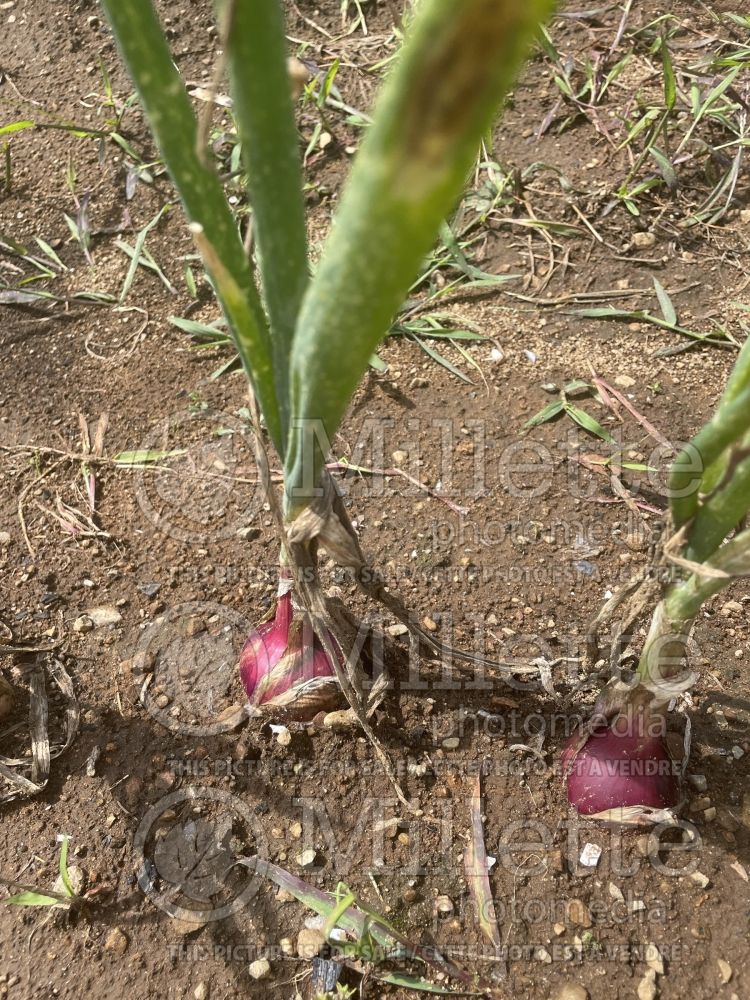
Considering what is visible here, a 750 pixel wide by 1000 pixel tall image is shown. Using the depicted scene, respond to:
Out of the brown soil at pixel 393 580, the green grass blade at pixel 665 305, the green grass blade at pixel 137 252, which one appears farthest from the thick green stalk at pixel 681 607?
the green grass blade at pixel 137 252

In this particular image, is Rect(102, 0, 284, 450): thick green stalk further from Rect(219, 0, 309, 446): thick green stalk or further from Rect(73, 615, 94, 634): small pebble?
Rect(73, 615, 94, 634): small pebble

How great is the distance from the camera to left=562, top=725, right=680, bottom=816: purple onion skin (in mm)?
868

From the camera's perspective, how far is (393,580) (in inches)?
44.2

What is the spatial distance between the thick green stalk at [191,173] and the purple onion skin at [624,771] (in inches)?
20.2

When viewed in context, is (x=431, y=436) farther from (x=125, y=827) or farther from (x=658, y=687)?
(x=125, y=827)

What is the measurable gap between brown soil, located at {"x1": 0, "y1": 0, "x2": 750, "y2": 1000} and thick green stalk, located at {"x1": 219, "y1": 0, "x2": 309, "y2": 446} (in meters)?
0.58

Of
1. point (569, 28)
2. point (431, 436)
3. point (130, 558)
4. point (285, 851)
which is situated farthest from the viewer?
point (569, 28)

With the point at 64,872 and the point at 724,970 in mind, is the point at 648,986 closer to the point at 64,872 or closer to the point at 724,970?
the point at 724,970

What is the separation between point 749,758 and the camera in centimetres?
95

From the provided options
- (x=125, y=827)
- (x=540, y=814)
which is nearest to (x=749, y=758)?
(x=540, y=814)

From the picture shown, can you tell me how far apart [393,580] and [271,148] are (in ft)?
2.34

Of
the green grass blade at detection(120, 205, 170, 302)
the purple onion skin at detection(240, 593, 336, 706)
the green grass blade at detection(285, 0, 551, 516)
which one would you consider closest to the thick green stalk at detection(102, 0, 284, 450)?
the green grass blade at detection(285, 0, 551, 516)

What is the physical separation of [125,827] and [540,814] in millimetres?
484

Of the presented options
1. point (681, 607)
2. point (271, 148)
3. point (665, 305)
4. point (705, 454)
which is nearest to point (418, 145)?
point (271, 148)
